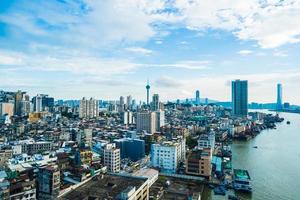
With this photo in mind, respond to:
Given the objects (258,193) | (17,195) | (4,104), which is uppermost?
(4,104)

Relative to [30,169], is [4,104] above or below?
above

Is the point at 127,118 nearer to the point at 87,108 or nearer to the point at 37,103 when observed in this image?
the point at 87,108

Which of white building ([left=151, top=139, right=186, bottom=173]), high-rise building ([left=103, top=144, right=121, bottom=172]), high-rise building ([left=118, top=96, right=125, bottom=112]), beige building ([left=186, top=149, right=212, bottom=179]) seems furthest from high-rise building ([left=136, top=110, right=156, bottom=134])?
high-rise building ([left=118, top=96, right=125, bottom=112])

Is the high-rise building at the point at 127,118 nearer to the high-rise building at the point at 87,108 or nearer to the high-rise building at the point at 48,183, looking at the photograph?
the high-rise building at the point at 87,108

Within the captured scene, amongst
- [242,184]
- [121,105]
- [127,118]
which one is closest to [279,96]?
[121,105]

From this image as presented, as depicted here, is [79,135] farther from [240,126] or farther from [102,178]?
[240,126]

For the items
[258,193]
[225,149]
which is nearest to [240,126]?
[225,149]

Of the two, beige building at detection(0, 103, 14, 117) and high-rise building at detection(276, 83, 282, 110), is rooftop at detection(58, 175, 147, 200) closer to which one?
beige building at detection(0, 103, 14, 117)

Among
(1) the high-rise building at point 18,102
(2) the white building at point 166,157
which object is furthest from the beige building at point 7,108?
(2) the white building at point 166,157
